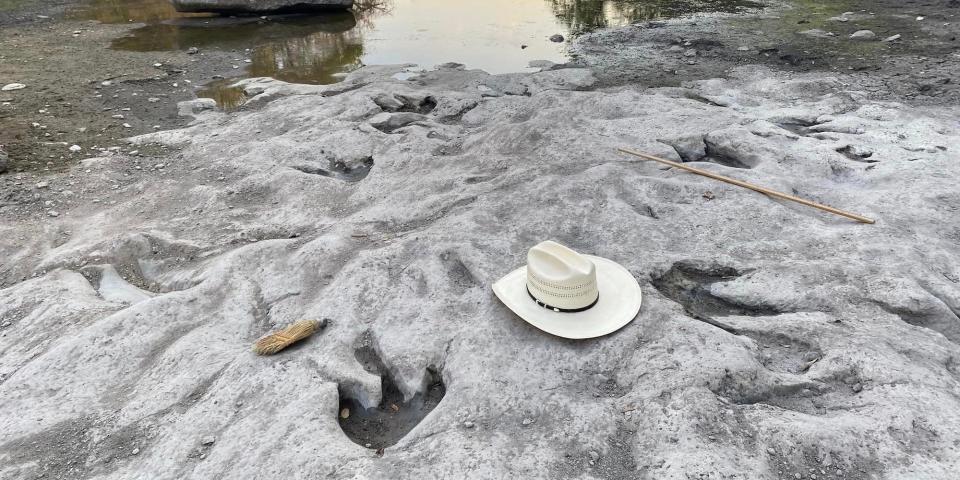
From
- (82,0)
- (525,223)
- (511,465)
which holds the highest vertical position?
(82,0)

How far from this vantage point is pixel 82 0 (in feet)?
48.1

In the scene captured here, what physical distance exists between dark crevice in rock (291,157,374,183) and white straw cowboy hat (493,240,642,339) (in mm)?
3128

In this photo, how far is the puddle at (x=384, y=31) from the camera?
33.2 feet

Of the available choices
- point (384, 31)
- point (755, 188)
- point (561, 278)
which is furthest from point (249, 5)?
point (561, 278)

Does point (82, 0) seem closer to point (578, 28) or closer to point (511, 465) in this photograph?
point (578, 28)

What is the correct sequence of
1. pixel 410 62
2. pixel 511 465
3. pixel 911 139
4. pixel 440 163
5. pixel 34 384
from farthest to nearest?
pixel 410 62 < pixel 440 163 < pixel 911 139 < pixel 34 384 < pixel 511 465

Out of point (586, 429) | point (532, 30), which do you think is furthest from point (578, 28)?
point (586, 429)

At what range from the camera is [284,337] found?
3348 mm

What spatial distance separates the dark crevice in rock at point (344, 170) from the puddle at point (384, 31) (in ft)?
10.1

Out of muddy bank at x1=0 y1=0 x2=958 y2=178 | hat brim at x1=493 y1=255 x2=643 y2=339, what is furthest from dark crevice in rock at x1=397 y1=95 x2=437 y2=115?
hat brim at x1=493 y1=255 x2=643 y2=339

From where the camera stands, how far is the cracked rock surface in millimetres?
2654

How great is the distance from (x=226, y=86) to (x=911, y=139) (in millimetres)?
9171

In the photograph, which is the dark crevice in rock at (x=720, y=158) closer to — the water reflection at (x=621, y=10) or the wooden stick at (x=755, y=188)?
the wooden stick at (x=755, y=188)

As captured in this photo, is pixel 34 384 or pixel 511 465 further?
pixel 34 384
